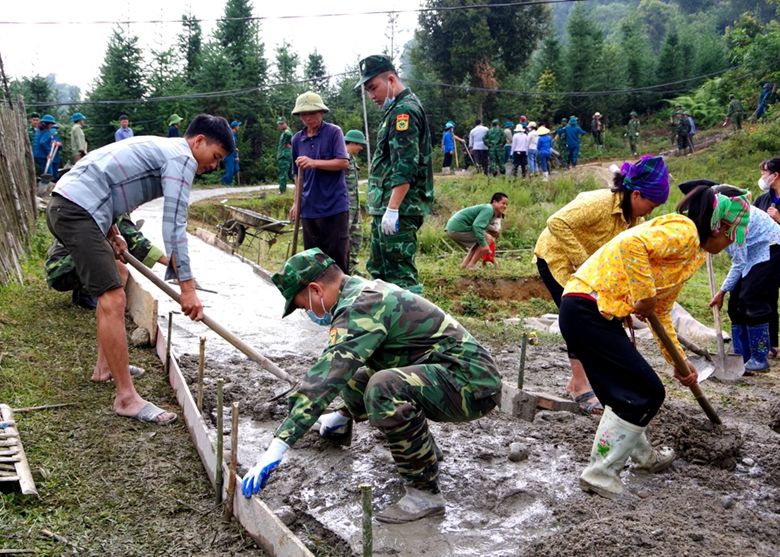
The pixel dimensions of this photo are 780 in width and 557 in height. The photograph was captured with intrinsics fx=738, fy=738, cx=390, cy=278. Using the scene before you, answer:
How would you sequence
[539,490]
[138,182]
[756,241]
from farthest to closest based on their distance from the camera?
[756,241], [138,182], [539,490]

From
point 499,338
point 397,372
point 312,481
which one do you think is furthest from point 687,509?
point 499,338

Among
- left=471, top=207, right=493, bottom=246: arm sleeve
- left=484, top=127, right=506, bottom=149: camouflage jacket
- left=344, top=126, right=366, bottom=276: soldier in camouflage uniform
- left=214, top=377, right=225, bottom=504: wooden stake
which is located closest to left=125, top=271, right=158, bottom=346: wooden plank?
left=214, top=377, right=225, bottom=504: wooden stake

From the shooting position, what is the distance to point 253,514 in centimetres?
281

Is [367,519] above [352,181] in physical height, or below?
below

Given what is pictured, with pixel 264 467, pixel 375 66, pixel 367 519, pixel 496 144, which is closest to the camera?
pixel 367 519

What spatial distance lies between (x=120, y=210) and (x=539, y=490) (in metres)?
2.64

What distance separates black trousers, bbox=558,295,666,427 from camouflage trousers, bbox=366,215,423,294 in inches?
75.0

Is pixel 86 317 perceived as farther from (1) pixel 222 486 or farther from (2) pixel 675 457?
(2) pixel 675 457

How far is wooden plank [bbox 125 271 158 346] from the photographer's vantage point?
5277 mm

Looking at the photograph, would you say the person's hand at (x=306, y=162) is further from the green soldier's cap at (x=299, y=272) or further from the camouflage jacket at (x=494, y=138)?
the camouflage jacket at (x=494, y=138)

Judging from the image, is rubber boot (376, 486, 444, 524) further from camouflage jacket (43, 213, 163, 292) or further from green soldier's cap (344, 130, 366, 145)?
green soldier's cap (344, 130, 366, 145)

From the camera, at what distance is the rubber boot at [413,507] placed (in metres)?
3.08

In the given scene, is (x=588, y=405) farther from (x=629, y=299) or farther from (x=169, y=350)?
(x=169, y=350)

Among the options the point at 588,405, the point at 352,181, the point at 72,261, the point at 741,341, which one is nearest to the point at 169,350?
the point at 72,261
